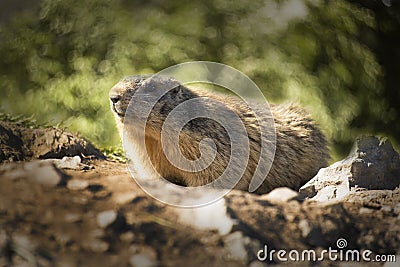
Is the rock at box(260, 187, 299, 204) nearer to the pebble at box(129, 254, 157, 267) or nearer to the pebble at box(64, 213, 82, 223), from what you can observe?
the pebble at box(129, 254, 157, 267)

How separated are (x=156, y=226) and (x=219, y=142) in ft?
5.20

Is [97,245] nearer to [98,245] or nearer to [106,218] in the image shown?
[98,245]

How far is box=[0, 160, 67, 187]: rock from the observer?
3198mm

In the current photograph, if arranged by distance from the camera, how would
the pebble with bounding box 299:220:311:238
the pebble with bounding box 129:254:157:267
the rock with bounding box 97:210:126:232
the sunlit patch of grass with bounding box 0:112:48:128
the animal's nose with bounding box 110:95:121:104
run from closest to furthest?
the pebble with bounding box 129:254:157:267 → the rock with bounding box 97:210:126:232 → the pebble with bounding box 299:220:311:238 → the animal's nose with bounding box 110:95:121:104 → the sunlit patch of grass with bounding box 0:112:48:128

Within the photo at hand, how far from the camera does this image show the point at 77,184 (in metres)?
3.22

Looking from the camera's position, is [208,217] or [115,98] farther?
[115,98]

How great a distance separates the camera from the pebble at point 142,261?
2.82 meters

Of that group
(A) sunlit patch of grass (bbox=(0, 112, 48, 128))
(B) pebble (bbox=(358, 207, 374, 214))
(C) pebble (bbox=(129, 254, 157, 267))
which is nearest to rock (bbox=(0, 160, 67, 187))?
(C) pebble (bbox=(129, 254, 157, 267))

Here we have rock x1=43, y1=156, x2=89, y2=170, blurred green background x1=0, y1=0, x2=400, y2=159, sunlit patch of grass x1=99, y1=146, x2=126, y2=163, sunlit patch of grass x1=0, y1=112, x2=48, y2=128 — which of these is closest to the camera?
rock x1=43, y1=156, x2=89, y2=170

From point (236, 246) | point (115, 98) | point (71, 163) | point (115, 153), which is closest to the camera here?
point (236, 246)

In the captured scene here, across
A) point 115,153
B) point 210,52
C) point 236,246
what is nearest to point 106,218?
point 236,246

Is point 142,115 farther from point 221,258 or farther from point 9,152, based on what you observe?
point 221,258

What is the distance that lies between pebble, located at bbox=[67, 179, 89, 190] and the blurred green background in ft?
7.52

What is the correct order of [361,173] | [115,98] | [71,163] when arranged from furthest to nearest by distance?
[361,173] < [115,98] < [71,163]
